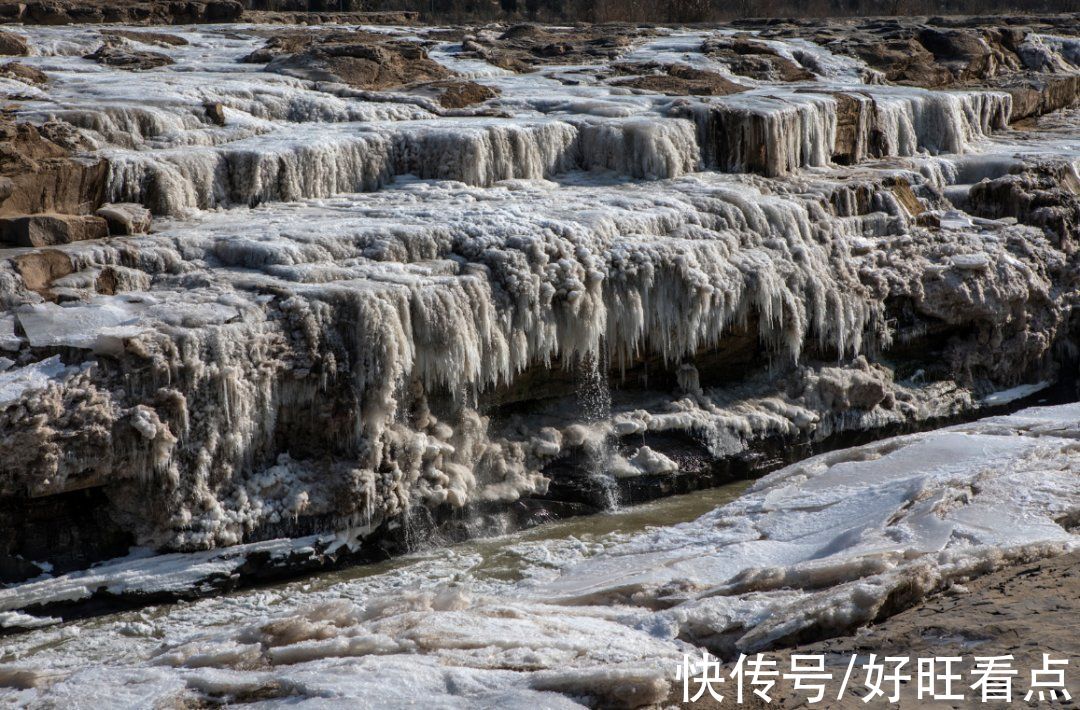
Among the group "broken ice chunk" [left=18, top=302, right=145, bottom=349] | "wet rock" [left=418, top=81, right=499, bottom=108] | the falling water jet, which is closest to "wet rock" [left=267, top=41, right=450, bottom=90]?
"wet rock" [left=418, top=81, right=499, bottom=108]

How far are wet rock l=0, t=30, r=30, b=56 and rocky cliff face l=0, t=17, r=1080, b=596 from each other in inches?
14.7

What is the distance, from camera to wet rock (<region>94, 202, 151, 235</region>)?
9414 mm

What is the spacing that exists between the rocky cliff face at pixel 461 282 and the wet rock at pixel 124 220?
0.08 feet

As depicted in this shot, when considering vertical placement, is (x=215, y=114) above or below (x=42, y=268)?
above

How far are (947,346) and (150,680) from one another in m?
8.82

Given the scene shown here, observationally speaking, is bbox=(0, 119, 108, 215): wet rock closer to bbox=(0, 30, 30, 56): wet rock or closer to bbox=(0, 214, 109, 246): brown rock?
bbox=(0, 214, 109, 246): brown rock

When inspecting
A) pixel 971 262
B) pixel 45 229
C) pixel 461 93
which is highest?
pixel 461 93

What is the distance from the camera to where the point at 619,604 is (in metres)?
6.79

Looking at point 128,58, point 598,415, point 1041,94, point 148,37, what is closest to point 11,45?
point 128,58

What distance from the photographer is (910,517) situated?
752cm

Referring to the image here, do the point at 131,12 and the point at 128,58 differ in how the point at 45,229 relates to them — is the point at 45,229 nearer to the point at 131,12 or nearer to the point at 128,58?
the point at 128,58

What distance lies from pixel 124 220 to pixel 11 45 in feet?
19.1

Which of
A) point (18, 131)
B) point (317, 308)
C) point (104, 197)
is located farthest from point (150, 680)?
point (18, 131)

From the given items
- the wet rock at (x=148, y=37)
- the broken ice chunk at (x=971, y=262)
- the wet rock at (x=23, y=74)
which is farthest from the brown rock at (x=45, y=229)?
the broken ice chunk at (x=971, y=262)
